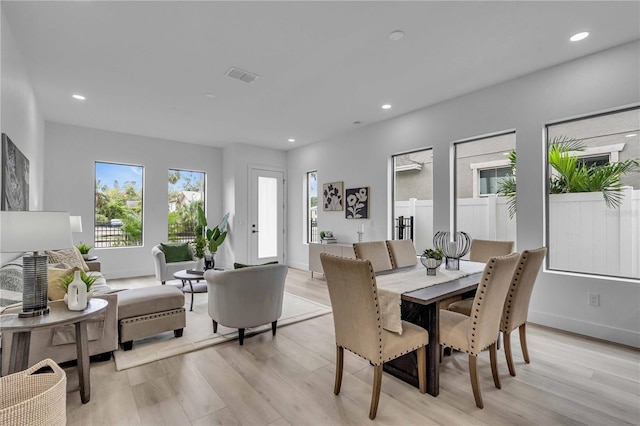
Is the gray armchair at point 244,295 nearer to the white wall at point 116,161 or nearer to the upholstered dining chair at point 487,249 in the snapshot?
the upholstered dining chair at point 487,249

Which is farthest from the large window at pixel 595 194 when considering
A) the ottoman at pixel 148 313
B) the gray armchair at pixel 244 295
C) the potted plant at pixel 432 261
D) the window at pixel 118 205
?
the window at pixel 118 205

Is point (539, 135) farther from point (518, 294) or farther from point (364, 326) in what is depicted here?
point (364, 326)

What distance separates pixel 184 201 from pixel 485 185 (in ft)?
18.9

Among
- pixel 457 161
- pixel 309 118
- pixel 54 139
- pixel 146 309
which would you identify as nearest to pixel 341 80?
pixel 309 118

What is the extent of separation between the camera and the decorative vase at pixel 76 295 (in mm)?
2047

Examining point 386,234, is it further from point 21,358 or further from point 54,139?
point 54,139

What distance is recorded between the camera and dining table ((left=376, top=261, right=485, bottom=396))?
79.4 inches

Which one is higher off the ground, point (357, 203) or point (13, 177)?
point (13, 177)

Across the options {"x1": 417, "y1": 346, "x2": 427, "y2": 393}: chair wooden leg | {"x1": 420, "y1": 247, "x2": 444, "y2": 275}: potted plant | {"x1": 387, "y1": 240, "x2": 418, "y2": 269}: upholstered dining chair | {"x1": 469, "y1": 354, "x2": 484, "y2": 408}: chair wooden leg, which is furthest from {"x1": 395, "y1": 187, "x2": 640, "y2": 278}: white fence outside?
{"x1": 417, "y1": 346, "x2": 427, "y2": 393}: chair wooden leg

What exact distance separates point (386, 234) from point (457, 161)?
1.57 m

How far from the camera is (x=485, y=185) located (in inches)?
160

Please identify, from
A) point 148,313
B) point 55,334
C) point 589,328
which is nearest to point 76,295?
point 55,334

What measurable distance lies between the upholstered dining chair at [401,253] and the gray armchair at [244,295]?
3.97 ft

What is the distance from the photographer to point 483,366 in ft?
8.30
